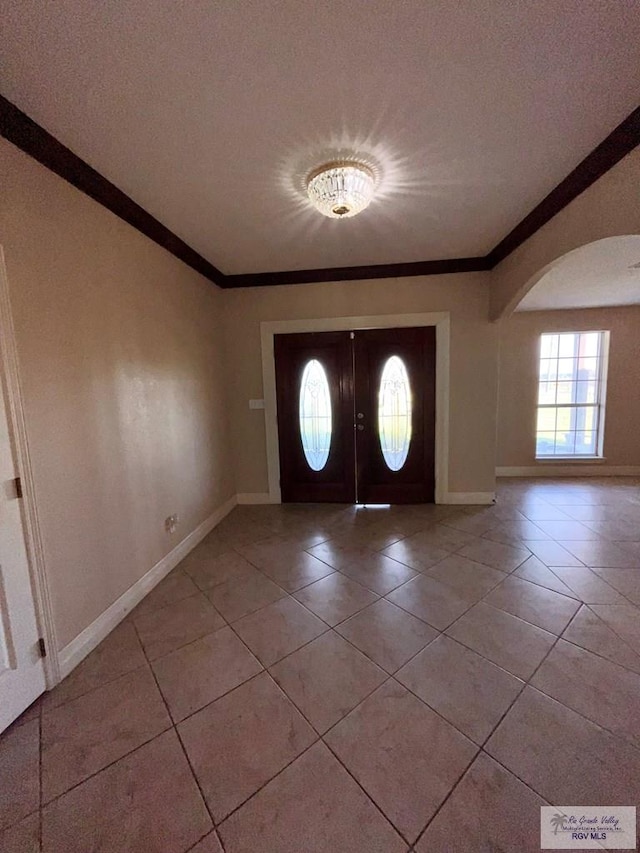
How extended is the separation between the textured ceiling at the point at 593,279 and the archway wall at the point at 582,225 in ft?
0.43

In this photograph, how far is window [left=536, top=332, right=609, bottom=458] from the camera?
5.07 metres

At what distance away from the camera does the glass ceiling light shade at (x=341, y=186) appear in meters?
1.85

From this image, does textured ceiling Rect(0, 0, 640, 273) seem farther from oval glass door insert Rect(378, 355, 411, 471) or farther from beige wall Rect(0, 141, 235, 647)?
oval glass door insert Rect(378, 355, 411, 471)

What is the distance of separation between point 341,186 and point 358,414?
226 cm

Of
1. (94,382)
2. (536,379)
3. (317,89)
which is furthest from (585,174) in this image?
(536,379)

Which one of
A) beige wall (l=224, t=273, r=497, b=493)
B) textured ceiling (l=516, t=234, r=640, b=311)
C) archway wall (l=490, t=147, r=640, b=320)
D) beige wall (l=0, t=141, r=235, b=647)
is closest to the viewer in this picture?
beige wall (l=0, t=141, r=235, b=647)

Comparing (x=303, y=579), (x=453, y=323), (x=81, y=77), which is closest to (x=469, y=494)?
(x=453, y=323)

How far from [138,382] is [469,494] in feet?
11.4

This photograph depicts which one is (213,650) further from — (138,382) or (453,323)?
(453,323)

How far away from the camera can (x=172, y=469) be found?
107 inches

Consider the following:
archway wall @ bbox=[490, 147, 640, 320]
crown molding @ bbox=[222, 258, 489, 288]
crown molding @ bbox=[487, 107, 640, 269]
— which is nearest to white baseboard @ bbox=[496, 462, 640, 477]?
archway wall @ bbox=[490, 147, 640, 320]

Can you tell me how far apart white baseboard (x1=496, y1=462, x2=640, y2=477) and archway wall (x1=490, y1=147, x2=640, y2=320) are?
304cm

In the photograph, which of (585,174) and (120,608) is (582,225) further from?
(120,608)

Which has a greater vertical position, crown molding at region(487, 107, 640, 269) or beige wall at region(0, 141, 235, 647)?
crown molding at region(487, 107, 640, 269)
